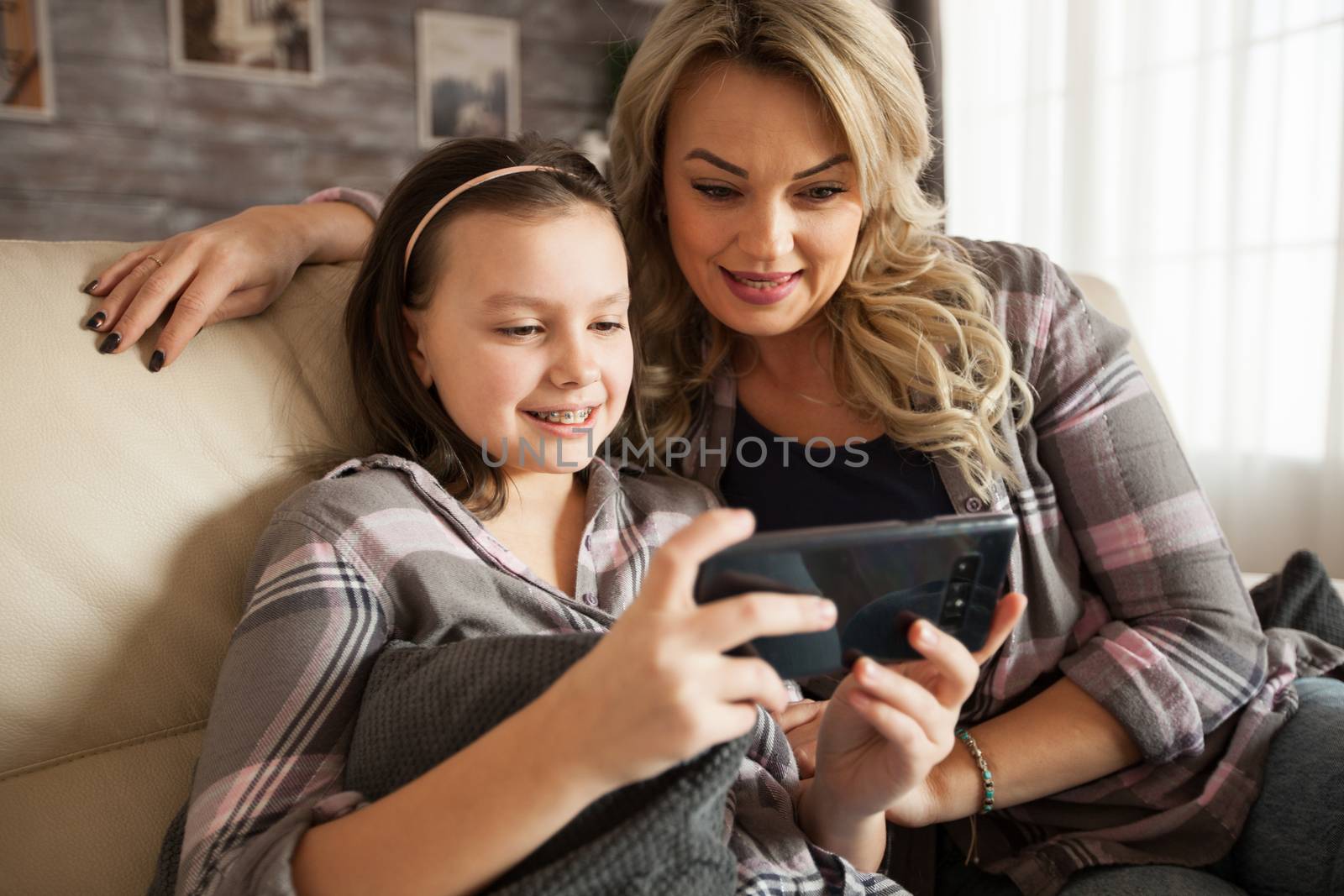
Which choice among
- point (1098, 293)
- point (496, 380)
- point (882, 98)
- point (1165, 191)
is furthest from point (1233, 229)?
point (496, 380)

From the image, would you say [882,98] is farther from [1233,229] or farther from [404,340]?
[1233,229]

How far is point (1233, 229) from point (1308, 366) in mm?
367

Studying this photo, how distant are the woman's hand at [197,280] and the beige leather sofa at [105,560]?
26 millimetres

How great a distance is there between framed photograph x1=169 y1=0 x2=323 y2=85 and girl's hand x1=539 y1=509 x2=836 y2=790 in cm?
362

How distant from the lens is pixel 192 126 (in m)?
3.65

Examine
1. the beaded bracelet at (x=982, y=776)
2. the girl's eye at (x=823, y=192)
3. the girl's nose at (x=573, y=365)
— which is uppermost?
the girl's eye at (x=823, y=192)

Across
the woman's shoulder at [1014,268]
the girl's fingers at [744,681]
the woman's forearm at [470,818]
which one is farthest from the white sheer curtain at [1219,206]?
the woman's forearm at [470,818]

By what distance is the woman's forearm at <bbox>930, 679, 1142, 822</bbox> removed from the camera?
112cm

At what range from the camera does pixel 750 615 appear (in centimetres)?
65

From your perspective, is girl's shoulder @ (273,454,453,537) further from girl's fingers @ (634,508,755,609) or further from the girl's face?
girl's fingers @ (634,508,755,609)

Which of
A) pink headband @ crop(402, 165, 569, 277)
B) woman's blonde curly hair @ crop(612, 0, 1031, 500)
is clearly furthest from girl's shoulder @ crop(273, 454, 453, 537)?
woman's blonde curly hair @ crop(612, 0, 1031, 500)

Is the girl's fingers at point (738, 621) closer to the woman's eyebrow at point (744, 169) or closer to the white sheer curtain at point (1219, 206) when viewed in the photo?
the woman's eyebrow at point (744, 169)

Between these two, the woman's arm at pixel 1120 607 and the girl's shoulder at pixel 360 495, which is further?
the woman's arm at pixel 1120 607

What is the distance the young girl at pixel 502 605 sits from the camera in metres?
0.67
